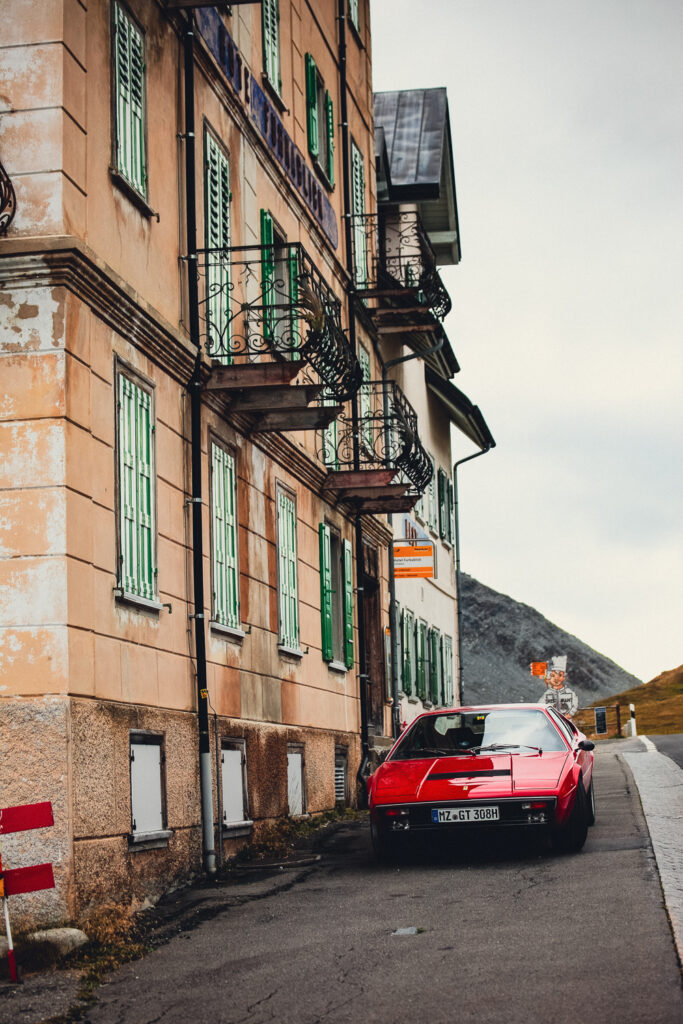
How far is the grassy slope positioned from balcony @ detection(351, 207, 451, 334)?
4410cm

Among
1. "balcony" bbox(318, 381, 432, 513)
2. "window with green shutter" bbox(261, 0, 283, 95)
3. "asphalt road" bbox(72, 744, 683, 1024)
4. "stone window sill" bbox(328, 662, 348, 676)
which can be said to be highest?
"window with green shutter" bbox(261, 0, 283, 95)

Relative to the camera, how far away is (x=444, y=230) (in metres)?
35.9

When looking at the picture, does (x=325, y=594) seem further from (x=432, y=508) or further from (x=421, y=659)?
(x=432, y=508)

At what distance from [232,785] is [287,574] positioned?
4.13 m

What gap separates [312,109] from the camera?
22016mm

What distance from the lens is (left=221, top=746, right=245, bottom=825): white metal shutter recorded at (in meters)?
15.1

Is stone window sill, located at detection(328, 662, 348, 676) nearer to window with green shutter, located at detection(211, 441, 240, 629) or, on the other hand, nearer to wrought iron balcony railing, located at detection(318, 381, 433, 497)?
wrought iron balcony railing, located at detection(318, 381, 433, 497)

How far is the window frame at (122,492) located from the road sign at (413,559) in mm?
13492

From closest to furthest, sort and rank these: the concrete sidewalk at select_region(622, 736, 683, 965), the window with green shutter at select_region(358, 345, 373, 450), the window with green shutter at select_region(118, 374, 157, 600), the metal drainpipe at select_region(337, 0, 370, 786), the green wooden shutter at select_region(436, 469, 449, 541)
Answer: the concrete sidewalk at select_region(622, 736, 683, 965) → the window with green shutter at select_region(118, 374, 157, 600) → the metal drainpipe at select_region(337, 0, 370, 786) → the window with green shutter at select_region(358, 345, 373, 450) → the green wooden shutter at select_region(436, 469, 449, 541)

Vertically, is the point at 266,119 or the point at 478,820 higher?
the point at 266,119

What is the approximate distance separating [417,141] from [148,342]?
21825mm

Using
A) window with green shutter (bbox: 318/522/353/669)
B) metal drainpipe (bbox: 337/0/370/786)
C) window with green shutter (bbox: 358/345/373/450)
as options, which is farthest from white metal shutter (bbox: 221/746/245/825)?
window with green shutter (bbox: 358/345/373/450)

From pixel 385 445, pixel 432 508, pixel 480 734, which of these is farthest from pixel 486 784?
pixel 432 508

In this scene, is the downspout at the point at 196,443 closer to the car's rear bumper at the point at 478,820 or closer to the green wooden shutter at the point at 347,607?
the car's rear bumper at the point at 478,820
